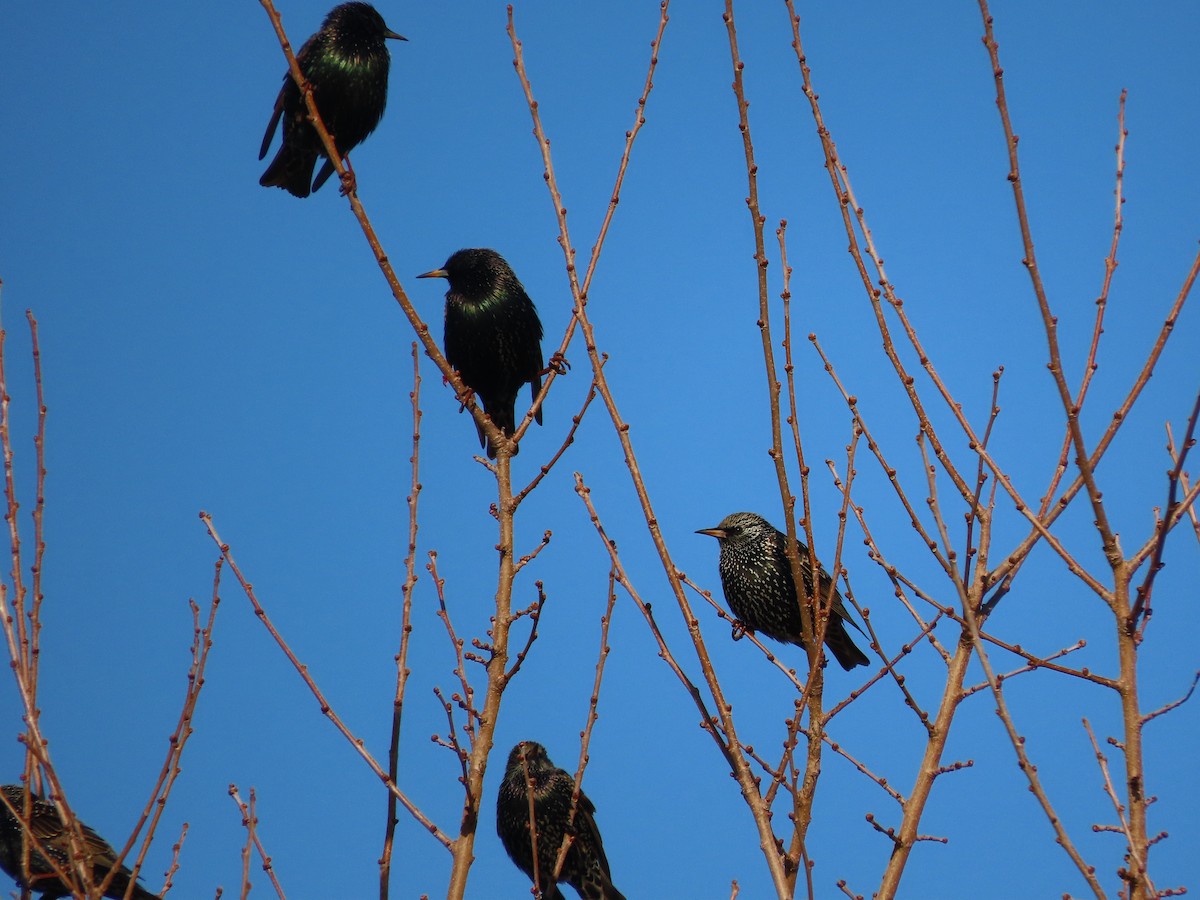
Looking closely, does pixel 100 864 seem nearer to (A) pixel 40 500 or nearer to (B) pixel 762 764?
(A) pixel 40 500

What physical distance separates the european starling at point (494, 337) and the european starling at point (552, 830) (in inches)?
80.1

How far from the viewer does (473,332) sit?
24.0 feet

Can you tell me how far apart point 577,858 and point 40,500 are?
4322 millimetres

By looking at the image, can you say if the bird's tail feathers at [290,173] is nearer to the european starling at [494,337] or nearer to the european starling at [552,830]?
the european starling at [494,337]

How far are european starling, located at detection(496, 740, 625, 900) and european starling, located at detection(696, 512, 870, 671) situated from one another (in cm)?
146

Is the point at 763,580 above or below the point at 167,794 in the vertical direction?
above

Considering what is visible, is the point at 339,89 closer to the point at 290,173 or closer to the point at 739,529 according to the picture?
the point at 290,173

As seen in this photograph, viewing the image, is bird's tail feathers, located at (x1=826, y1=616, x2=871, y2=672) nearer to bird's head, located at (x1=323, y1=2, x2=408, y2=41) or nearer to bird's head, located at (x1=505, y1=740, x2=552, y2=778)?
bird's head, located at (x1=505, y1=740, x2=552, y2=778)

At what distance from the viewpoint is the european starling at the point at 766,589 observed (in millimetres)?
7418

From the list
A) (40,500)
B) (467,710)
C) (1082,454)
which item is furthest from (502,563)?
(1082,454)

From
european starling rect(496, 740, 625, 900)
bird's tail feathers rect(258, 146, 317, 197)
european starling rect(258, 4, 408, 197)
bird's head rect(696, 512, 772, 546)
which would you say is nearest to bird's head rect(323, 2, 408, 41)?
european starling rect(258, 4, 408, 197)

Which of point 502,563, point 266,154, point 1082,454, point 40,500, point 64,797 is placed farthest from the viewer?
point 266,154

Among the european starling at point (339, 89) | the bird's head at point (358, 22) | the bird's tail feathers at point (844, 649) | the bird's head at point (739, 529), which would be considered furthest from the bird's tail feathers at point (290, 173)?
the bird's tail feathers at point (844, 649)

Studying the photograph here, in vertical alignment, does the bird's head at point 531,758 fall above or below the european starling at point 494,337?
below
